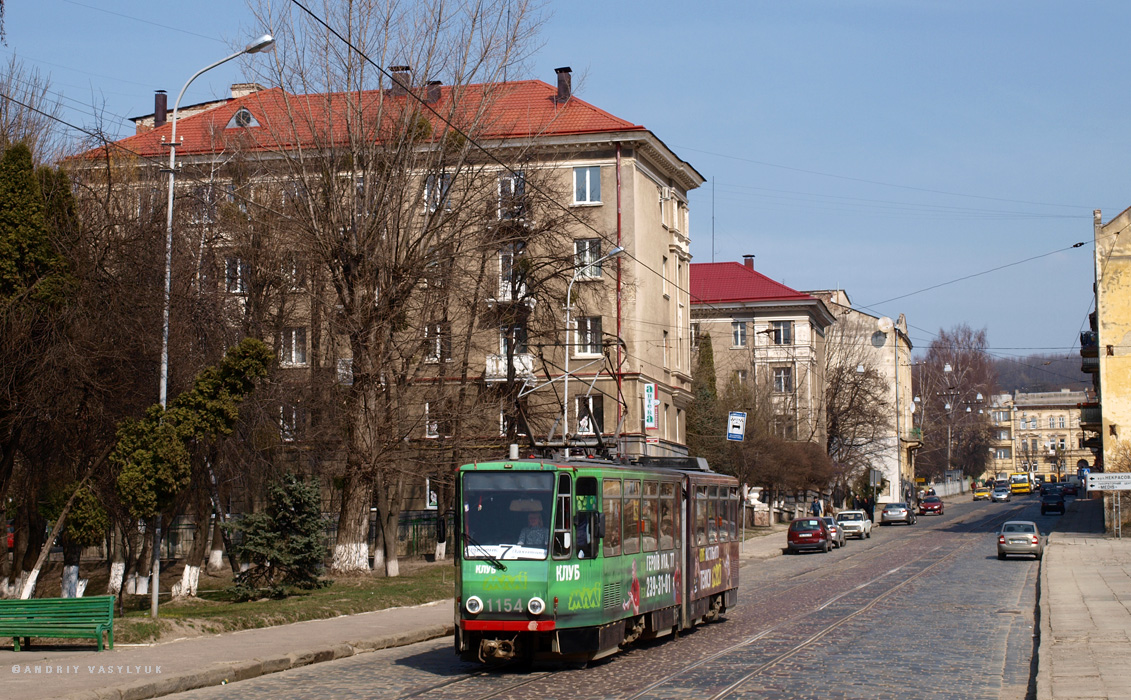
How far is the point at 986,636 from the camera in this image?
1838 centimetres

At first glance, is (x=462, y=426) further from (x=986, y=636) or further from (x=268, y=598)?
(x=986, y=636)

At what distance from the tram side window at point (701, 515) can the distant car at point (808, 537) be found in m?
29.2

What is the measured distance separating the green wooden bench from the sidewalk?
11.3 metres

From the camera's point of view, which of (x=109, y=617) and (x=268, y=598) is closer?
(x=109, y=617)

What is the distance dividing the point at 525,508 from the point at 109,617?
18.8 feet

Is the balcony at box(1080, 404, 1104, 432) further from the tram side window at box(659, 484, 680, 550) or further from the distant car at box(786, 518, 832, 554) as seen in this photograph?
the tram side window at box(659, 484, 680, 550)

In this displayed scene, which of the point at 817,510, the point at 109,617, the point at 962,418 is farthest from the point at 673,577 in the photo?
the point at 962,418

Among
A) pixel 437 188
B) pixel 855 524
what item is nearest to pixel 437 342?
pixel 437 188

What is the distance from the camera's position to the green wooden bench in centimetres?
1563

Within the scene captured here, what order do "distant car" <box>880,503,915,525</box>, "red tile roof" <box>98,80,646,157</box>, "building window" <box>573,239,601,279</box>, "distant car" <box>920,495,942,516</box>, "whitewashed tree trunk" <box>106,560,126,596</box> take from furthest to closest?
"distant car" <box>920,495,942,516</box> < "distant car" <box>880,503,915,525</box> < "building window" <box>573,239,601,279</box> < "red tile roof" <box>98,80,646,157</box> < "whitewashed tree trunk" <box>106,560,126,596</box>

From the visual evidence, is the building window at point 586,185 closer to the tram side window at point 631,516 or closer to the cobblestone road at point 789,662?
the cobblestone road at point 789,662

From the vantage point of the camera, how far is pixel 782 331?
252ft

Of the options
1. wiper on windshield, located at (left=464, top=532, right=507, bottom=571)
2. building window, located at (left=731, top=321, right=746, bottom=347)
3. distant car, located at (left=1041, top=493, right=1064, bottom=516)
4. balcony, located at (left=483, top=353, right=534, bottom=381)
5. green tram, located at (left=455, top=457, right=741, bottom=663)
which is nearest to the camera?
green tram, located at (left=455, top=457, right=741, bottom=663)

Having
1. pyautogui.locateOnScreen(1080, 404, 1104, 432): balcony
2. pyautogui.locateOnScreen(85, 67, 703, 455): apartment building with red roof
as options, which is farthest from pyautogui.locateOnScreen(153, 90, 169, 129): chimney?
pyautogui.locateOnScreen(1080, 404, 1104, 432): balcony
